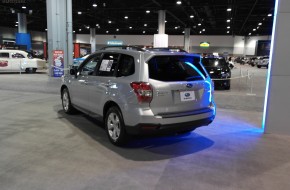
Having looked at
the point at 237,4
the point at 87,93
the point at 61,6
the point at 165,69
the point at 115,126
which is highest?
the point at 237,4

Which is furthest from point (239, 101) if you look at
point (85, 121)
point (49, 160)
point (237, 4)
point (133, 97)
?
point (237, 4)

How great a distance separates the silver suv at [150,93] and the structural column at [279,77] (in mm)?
→ 1461

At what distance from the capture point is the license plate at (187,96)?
4480 millimetres

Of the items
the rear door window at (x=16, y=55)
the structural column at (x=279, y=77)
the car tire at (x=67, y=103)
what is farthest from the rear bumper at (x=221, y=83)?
the rear door window at (x=16, y=55)

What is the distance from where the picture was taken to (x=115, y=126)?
486cm

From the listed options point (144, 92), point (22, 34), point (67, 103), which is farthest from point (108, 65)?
point (22, 34)

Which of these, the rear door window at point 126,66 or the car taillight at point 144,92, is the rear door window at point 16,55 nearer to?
the rear door window at point 126,66

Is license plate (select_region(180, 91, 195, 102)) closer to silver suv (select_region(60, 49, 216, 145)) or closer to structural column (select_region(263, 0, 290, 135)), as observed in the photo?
silver suv (select_region(60, 49, 216, 145))

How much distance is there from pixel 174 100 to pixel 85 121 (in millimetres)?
2881

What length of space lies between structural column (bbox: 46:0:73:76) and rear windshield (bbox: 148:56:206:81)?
12.0m

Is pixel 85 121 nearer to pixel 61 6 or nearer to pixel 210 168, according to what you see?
pixel 210 168

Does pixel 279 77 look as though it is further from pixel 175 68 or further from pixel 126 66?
pixel 126 66

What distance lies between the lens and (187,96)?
4.55m

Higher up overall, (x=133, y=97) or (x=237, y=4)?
(x=237, y=4)
